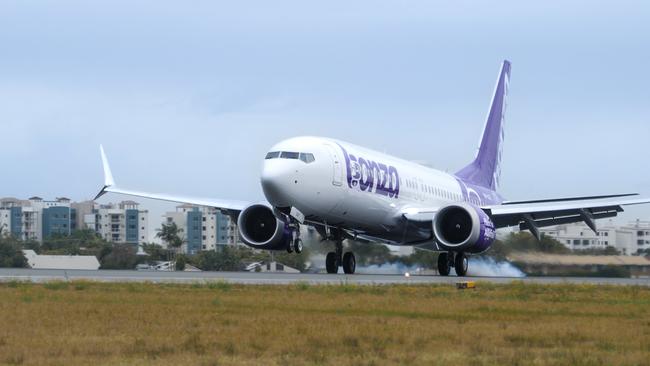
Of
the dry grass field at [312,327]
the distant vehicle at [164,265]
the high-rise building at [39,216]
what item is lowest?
the dry grass field at [312,327]

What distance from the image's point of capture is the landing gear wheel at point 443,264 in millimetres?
44250

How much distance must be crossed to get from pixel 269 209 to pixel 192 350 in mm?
26894

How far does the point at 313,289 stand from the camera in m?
28.4

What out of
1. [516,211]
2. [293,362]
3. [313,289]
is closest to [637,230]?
[516,211]

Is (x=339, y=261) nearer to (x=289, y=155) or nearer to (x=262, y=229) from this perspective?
(x=262, y=229)

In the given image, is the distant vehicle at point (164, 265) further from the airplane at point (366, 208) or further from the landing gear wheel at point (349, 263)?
the landing gear wheel at point (349, 263)

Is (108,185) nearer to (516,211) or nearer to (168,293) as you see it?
(516,211)

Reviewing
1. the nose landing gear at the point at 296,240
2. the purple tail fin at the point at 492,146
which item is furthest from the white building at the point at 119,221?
the nose landing gear at the point at 296,240

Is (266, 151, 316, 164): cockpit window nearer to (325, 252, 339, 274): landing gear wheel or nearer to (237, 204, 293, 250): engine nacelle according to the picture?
(237, 204, 293, 250): engine nacelle

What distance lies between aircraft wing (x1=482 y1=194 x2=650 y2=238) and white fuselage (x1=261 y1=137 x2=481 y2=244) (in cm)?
276

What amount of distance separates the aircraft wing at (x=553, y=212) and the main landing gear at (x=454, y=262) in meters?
2.21

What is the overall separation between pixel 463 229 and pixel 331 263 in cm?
465

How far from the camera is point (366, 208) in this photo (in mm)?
40844

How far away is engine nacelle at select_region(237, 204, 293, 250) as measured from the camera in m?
42.2
